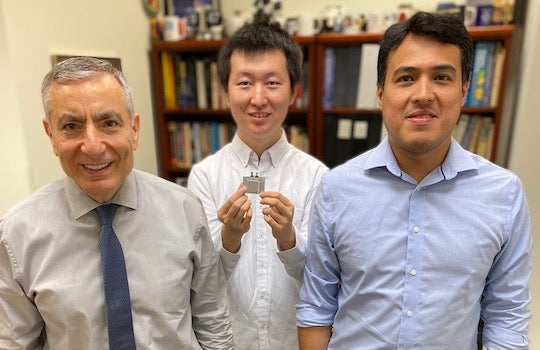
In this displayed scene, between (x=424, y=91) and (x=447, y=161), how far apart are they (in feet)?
0.72

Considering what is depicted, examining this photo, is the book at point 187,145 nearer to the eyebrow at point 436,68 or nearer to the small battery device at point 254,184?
the small battery device at point 254,184

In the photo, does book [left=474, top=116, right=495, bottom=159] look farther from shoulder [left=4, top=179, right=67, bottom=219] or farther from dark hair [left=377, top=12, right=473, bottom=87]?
shoulder [left=4, top=179, right=67, bottom=219]

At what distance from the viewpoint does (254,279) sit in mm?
1321

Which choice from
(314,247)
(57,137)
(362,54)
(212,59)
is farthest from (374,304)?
(212,59)

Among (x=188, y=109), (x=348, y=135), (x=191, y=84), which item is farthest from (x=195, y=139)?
(x=348, y=135)

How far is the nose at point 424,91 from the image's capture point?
931 millimetres

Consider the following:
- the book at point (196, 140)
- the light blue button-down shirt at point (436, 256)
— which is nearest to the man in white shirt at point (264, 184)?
the light blue button-down shirt at point (436, 256)

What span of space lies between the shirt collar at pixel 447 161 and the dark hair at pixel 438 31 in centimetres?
19

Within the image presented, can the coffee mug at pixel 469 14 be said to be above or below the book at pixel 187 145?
Answer: above

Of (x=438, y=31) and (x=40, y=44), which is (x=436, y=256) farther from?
(x=40, y=44)

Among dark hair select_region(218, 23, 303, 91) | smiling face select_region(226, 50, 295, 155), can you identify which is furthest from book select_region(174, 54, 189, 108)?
smiling face select_region(226, 50, 295, 155)

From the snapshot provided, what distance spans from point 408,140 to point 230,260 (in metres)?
0.68

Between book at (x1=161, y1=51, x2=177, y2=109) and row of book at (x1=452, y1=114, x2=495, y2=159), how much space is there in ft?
6.43

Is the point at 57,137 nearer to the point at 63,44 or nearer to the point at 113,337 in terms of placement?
the point at 113,337
